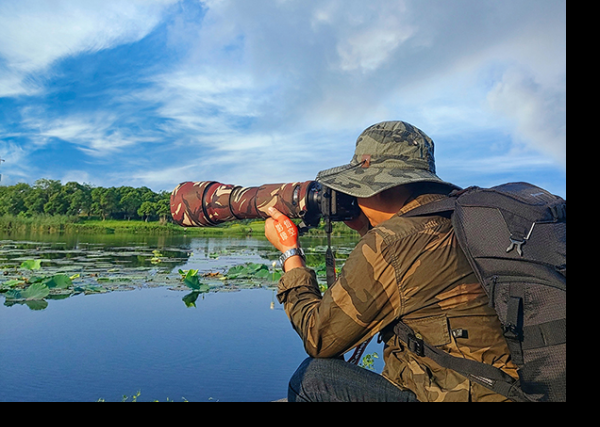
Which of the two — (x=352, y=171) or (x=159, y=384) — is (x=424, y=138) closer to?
(x=352, y=171)

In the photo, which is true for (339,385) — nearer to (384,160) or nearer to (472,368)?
(472,368)

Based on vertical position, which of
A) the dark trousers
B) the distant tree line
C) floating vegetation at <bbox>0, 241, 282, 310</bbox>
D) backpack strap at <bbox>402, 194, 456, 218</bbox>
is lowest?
floating vegetation at <bbox>0, 241, 282, 310</bbox>

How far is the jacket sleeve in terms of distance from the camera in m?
0.89

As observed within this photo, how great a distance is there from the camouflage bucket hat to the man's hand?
0.21 metres

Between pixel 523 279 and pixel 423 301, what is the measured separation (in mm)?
213

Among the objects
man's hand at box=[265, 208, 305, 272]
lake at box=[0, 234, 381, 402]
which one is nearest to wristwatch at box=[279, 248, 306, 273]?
man's hand at box=[265, 208, 305, 272]

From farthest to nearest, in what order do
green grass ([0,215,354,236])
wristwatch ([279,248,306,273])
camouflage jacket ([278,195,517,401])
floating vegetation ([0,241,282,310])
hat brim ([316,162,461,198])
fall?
1. green grass ([0,215,354,236])
2. floating vegetation ([0,241,282,310])
3. wristwatch ([279,248,306,273])
4. hat brim ([316,162,461,198])
5. camouflage jacket ([278,195,517,401])

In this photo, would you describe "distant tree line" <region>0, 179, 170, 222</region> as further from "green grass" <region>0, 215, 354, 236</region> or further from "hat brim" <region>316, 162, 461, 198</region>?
"hat brim" <region>316, 162, 461, 198</region>

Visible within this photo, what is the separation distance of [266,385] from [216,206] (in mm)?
1171

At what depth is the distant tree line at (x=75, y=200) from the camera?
531 inches

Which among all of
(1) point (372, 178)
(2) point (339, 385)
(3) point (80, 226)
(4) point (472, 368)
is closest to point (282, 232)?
(1) point (372, 178)

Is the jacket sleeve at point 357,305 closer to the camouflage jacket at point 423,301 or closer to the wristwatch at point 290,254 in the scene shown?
the camouflage jacket at point 423,301

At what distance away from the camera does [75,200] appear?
1459cm
